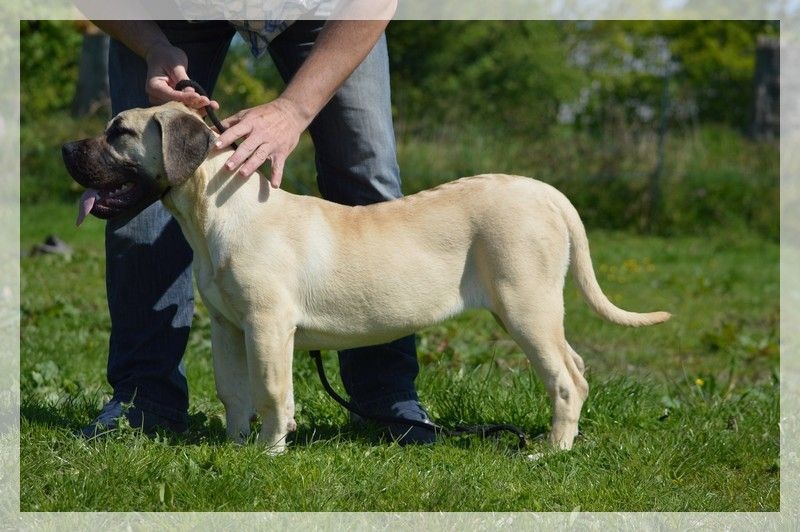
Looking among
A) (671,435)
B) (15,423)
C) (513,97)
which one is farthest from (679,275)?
(513,97)

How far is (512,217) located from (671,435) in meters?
1.15

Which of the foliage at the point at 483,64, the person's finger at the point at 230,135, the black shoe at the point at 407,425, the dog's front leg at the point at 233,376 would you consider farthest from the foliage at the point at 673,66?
the person's finger at the point at 230,135

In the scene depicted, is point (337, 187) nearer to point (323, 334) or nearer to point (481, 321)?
point (323, 334)

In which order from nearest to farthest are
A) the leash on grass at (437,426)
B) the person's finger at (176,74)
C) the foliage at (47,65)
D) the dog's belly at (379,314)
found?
the dog's belly at (379,314), the person's finger at (176,74), the leash on grass at (437,426), the foliage at (47,65)

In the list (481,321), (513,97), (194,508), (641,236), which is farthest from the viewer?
(513,97)

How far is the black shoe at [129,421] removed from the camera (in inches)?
140

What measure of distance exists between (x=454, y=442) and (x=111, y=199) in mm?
1504

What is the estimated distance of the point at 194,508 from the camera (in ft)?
9.70

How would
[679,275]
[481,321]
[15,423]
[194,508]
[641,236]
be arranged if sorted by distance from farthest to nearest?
[641,236] < [679,275] < [481,321] < [15,423] < [194,508]

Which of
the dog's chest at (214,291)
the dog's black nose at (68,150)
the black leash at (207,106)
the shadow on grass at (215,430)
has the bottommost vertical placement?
the shadow on grass at (215,430)

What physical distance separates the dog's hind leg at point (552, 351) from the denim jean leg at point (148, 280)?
1286mm

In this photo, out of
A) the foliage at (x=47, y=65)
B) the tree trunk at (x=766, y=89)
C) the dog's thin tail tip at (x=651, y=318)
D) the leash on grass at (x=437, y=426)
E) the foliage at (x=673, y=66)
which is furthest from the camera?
the foliage at (x=673, y=66)

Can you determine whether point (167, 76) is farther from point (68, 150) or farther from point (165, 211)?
point (165, 211)

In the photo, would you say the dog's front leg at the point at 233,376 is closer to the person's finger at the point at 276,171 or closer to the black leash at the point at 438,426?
the black leash at the point at 438,426
